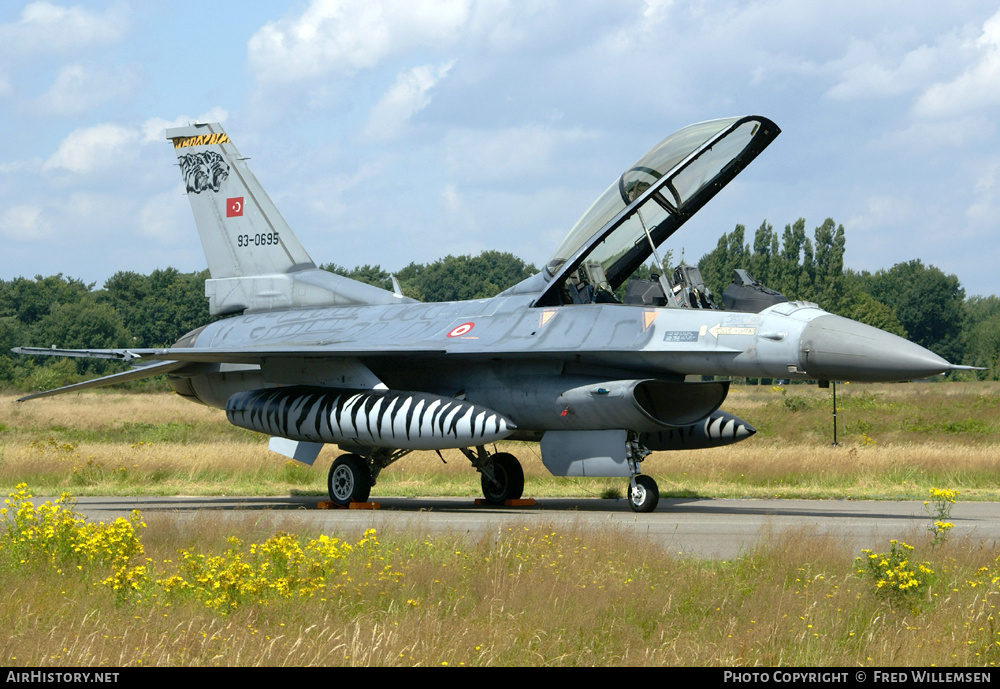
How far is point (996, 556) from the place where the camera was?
8633mm

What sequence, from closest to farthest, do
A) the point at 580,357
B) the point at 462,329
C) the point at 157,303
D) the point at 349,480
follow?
the point at 580,357 < the point at 462,329 < the point at 349,480 < the point at 157,303

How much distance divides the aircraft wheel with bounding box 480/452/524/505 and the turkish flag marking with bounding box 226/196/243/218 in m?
6.39

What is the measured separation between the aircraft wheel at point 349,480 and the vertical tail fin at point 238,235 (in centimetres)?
357

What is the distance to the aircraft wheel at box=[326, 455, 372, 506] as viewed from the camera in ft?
52.2

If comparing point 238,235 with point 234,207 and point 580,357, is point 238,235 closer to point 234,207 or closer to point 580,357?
point 234,207

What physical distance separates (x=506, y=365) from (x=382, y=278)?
84544mm

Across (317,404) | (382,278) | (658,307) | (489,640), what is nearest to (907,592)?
(489,640)

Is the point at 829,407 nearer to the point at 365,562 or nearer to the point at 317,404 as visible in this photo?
the point at 317,404

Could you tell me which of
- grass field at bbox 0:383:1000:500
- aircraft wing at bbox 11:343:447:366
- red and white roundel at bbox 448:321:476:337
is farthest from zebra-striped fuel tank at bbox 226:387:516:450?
grass field at bbox 0:383:1000:500

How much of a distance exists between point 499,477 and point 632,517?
142 inches

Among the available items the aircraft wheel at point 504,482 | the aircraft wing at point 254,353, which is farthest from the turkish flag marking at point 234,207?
the aircraft wheel at point 504,482

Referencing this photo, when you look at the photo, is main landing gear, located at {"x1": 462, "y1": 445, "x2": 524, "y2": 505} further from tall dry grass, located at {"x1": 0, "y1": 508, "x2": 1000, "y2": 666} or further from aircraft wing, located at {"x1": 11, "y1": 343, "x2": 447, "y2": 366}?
tall dry grass, located at {"x1": 0, "y1": 508, "x2": 1000, "y2": 666}

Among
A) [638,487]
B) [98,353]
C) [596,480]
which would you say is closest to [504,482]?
[638,487]

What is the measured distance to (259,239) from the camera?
61.8 feet
